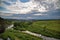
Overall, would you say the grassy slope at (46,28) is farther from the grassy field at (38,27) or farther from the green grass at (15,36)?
the green grass at (15,36)

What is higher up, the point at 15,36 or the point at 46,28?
the point at 46,28

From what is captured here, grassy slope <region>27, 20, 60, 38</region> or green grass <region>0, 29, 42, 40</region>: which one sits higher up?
grassy slope <region>27, 20, 60, 38</region>

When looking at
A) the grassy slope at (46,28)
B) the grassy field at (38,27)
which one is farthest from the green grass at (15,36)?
the grassy slope at (46,28)

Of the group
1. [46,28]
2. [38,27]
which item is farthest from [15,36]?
[46,28]

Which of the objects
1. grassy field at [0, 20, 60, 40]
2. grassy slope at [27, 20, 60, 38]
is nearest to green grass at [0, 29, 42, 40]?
grassy field at [0, 20, 60, 40]

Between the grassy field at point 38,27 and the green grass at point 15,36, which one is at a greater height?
the grassy field at point 38,27

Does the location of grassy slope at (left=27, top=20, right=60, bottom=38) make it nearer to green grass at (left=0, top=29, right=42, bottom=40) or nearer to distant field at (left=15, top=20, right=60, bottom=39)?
distant field at (left=15, top=20, right=60, bottom=39)

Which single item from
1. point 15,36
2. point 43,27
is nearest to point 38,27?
point 43,27

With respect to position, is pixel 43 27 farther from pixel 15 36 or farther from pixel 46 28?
pixel 15 36

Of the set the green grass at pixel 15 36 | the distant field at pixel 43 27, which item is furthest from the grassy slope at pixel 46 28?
the green grass at pixel 15 36

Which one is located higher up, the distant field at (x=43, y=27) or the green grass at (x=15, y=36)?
the distant field at (x=43, y=27)

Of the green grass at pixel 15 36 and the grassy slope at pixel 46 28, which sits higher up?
the grassy slope at pixel 46 28
